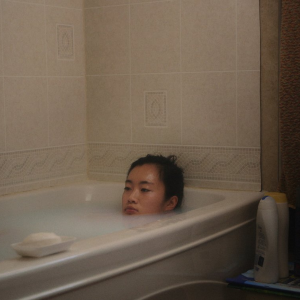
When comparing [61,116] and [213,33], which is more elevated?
[213,33]

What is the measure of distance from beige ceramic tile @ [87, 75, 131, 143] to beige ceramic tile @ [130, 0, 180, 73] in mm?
132

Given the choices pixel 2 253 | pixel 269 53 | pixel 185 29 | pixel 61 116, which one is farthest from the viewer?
pixel 61 116

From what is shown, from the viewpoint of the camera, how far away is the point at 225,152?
245cm

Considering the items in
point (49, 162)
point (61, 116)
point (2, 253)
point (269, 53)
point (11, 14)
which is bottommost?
point (2, 253)

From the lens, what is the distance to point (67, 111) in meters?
2.70

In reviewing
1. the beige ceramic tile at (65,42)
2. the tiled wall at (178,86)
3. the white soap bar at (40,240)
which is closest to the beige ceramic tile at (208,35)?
the tiled wall at (178,86)

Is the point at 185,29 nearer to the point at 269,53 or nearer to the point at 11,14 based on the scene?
the point at 269,53

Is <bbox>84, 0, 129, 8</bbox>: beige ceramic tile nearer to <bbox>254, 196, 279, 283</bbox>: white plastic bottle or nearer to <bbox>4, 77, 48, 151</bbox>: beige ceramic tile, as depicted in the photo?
<bbox>4, 77, 48, 151</bbox>: beige ceramic tile

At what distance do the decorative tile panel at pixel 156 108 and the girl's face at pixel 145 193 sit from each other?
0.34 m

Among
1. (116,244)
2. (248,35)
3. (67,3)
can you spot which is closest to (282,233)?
(116,244)

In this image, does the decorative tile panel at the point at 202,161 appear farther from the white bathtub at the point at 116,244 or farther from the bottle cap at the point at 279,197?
the bottle cap at the point at 279,197

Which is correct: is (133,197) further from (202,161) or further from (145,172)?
(202,161)

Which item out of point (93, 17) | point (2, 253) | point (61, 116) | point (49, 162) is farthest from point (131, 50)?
point (2, 253)

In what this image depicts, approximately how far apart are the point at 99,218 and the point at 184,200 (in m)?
0.40
